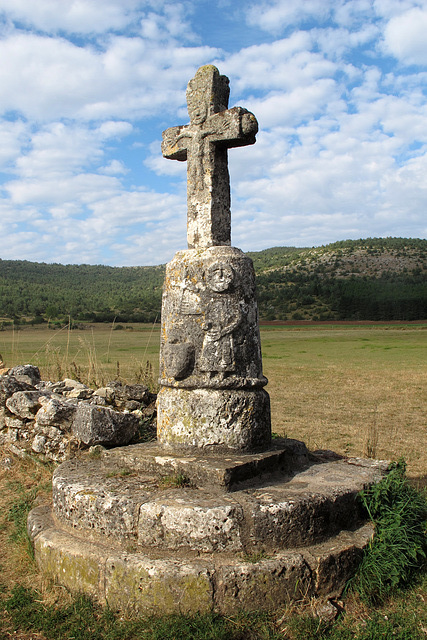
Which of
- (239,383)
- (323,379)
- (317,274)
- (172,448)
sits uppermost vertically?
(317,274)

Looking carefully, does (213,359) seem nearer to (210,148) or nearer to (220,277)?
(220,277)

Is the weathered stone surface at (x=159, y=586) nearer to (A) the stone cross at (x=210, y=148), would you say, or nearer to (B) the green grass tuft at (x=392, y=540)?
(B) the green grass tuft at (x=392, y=540)

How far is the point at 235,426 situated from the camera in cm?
419

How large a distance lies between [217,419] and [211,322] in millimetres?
805

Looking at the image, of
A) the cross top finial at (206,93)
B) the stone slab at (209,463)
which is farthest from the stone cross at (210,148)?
the stone slab at (209,463)

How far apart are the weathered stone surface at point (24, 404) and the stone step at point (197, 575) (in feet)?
9.84

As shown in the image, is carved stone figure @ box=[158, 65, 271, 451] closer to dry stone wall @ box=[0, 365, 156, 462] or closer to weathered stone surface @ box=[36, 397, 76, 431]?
dry stone wall @ box=[0, 365, 156, 462]

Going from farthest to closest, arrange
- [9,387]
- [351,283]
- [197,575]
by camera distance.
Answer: [351,283], [9,387], [197,575]

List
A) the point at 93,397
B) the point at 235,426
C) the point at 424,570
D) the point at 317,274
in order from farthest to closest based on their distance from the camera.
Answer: the point at 317,274
the point at 93,397
the point at 235,426
the point at 424,570

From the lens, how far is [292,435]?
8156 mm

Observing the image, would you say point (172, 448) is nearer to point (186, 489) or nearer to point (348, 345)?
point (186, 489)

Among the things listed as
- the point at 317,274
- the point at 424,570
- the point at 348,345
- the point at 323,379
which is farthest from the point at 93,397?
the point at 317,274

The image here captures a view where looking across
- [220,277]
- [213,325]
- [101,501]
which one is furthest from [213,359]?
[101,501]

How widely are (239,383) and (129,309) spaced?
2366cm
